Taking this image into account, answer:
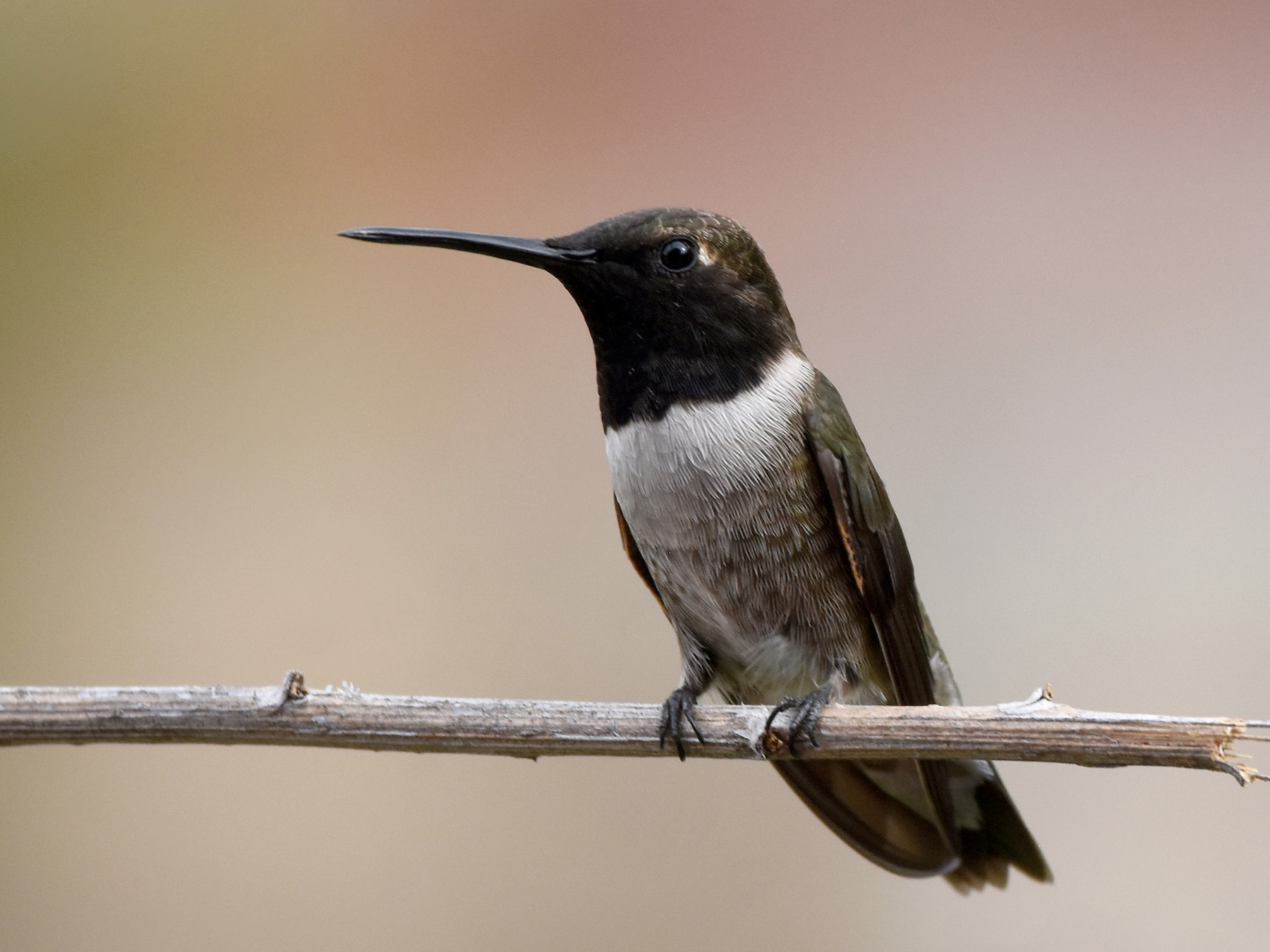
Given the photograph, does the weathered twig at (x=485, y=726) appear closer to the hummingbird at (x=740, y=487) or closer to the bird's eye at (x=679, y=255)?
the hummingbird at (x=740, y=487)

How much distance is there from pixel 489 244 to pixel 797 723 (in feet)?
2.33

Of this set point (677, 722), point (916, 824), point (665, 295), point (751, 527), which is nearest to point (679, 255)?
point (665, 295)

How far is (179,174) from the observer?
2816 mm

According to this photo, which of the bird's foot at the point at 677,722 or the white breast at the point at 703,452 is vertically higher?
the white breast at the point at 703,452

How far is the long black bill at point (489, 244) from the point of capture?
1263 millimetres

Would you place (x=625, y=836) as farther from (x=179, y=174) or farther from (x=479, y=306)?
(x=179, y=174)

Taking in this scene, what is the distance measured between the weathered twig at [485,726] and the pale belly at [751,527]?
0.94 ft

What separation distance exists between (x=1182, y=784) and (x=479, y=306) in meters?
2.07

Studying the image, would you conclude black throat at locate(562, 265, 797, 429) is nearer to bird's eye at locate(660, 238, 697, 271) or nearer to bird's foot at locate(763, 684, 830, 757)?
bird's eye at locate(660, 238, 697, 271)

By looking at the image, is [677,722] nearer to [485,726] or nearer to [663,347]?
[485,726]

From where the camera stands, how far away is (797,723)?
1.32 meters

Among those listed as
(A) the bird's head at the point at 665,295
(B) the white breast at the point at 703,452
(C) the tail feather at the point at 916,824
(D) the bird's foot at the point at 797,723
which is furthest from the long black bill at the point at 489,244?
(C) the tail feather at the point at 916,824

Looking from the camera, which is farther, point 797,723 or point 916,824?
point 916,824

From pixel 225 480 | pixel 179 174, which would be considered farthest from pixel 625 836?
pixel 179 174
